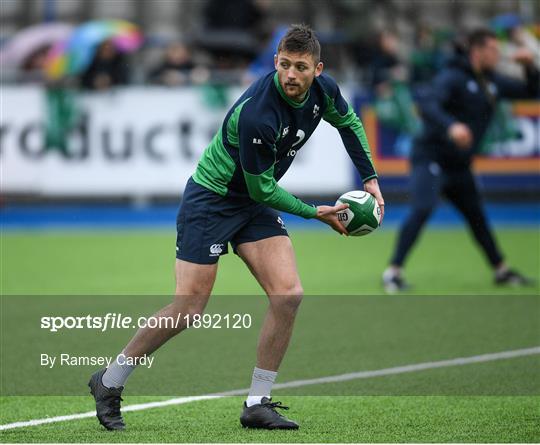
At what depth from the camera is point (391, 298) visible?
477 inches

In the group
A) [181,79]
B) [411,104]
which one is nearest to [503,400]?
[411,104]

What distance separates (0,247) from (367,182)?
31.9 feet

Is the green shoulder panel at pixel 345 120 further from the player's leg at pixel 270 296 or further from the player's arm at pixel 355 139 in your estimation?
the player's leg at pixel 270 296

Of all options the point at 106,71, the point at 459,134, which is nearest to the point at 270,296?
the point at 459,134

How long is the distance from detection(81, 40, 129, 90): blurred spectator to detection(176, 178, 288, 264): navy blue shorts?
12269mm

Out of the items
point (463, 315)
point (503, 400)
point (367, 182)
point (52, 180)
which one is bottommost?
point (52, 180)

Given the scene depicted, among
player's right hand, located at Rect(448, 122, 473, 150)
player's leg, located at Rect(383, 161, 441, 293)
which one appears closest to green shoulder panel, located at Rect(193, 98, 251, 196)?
player's right hand, located at Rect(448, 122, 473, 150)

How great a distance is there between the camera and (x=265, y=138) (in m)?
6.71

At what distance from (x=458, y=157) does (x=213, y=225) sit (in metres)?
6.15

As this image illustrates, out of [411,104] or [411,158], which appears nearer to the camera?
[411,158]

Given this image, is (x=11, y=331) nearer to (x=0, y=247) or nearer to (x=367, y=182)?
(x=367, y=182)

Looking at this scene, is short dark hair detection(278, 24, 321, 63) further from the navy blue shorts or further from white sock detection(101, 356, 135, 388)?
white sock detection(101, 356, 135, 388)

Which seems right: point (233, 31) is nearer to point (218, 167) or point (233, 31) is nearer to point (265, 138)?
point (218, 167)

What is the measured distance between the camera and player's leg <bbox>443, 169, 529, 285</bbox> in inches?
502
